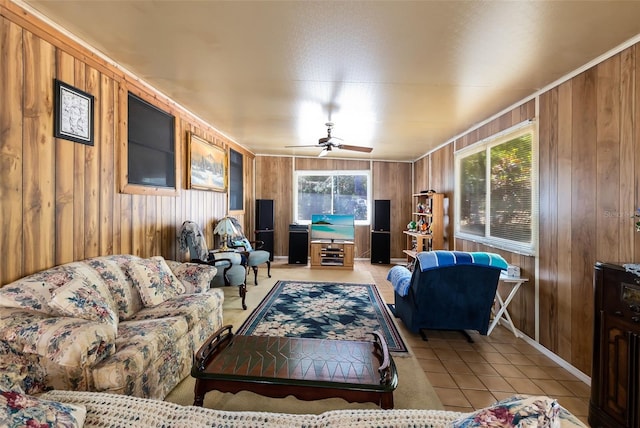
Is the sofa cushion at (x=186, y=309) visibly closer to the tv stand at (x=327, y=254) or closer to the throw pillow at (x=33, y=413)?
the throw pillow at (x=33, y=413)

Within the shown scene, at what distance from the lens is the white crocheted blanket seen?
3.16ft

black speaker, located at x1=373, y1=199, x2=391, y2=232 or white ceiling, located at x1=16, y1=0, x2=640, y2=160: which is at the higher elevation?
white ceiling, located at x1=16, y1=0, x2=640, y2=160

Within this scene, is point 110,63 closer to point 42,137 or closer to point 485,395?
point 42,137

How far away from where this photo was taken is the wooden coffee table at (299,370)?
1.50m

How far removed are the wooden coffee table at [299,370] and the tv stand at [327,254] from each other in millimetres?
4086

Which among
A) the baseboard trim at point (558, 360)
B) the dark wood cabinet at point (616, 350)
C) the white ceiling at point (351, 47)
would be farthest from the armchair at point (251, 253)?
the dark wood cabinet at point (616, 350)

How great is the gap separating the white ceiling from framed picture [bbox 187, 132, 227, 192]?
0.72 metres

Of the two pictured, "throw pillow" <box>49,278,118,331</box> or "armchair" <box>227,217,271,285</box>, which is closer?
"throw pillow" <box>49,278,118,331</box>

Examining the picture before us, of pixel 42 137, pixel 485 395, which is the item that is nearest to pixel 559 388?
pixel 485 395

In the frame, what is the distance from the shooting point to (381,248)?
6684 millimetres

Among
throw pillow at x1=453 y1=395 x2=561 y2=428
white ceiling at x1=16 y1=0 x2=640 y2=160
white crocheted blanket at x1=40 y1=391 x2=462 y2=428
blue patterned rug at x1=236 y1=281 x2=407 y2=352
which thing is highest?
white ceiling at x1=16 y1=0 x2=640 y2=160

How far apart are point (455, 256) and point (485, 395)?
3.43ft

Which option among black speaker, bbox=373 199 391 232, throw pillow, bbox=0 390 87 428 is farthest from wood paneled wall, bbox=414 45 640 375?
black speaker, bbox=373 199 391 232

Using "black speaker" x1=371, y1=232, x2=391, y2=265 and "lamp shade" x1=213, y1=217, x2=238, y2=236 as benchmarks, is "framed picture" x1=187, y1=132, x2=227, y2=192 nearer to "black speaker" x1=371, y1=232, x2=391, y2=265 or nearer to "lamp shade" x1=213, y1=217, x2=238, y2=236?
"lamp shade" x1=213, y1=217, x2=238, y2=236
